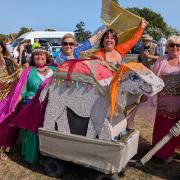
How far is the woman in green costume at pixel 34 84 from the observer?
463 cm

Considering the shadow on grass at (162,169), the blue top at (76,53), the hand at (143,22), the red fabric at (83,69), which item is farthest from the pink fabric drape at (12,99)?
the shadow on grass at (162,169)

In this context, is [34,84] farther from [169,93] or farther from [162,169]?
[162,169]

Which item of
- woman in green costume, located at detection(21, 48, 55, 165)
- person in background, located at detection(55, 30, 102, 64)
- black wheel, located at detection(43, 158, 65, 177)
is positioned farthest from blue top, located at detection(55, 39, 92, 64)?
black wheel, located at detection(43, 158, 65, 177)

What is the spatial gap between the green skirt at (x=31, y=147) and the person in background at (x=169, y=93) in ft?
5.05

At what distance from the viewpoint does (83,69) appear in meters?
3.84

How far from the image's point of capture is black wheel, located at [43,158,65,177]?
4280 millimetres

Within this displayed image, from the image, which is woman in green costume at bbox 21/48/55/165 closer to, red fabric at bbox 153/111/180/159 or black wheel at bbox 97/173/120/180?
black wheel at bbox 97/173/120/180

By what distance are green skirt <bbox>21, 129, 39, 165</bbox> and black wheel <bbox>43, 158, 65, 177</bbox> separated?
0.34 m

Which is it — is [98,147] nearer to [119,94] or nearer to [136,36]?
[119,94]

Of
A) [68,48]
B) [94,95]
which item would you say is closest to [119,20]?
[68,48]

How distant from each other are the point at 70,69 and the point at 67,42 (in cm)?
101

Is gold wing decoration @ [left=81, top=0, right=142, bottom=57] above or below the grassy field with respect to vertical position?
above

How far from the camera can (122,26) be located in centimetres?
491

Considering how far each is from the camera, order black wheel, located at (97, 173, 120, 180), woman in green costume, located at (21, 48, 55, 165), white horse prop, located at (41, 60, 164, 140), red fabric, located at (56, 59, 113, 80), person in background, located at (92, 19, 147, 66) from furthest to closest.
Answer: woman in green costume, located at (21, 48, 55, 165) < person in background, located at (92, 19, 147, 66) < black wheel, located at (97, 173, 120, 180) < red fabric, located at (56, 59, 113, 80) < white horse prop, located at (41, 60, 164, 140)
